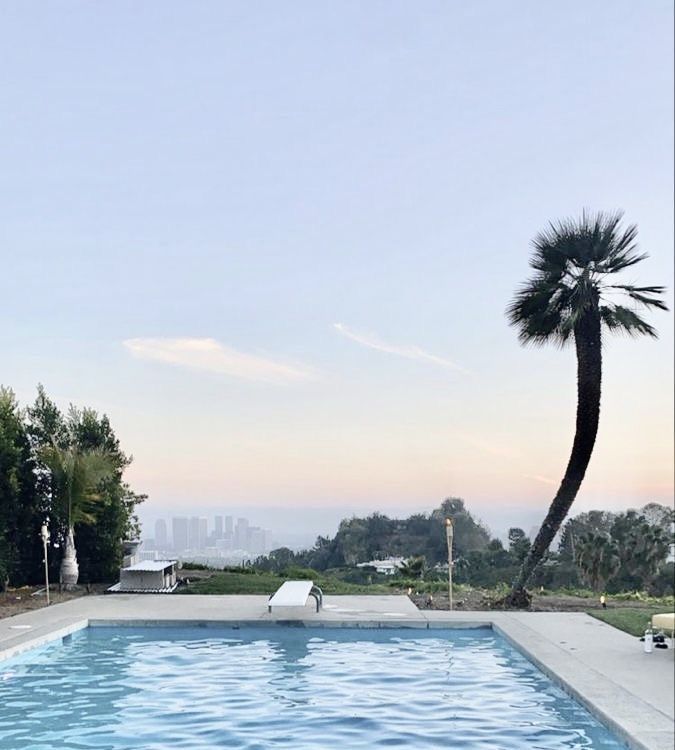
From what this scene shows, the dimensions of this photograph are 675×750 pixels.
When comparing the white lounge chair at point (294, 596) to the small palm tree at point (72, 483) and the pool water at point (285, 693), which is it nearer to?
the pool water at point (285, 693)

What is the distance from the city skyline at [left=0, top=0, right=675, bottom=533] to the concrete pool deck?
167 centimetres

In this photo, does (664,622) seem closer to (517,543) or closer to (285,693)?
(285,693)

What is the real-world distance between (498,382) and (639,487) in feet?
56.9

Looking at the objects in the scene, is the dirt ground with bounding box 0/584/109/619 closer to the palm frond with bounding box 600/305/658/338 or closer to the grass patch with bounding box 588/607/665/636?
the grass patch with bounding box 588/607/665/636

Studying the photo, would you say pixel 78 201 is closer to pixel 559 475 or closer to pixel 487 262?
pixel 487 262

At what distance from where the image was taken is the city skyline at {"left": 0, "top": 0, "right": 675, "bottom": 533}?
14633 millimetres

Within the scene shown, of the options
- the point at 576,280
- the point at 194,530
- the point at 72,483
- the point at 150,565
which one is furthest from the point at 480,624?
the point at 194,530

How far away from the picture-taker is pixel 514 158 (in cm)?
1573

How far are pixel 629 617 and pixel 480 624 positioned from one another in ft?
7.00

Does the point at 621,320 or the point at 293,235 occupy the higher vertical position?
the point at 293,235

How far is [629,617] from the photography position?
12297 millimetres

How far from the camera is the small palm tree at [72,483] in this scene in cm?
1542

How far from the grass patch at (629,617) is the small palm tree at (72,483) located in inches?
341

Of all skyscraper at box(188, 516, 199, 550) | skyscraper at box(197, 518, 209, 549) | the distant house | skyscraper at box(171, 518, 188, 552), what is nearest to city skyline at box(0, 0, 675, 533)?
skyscraper at box(171, 518, 188, 552)
